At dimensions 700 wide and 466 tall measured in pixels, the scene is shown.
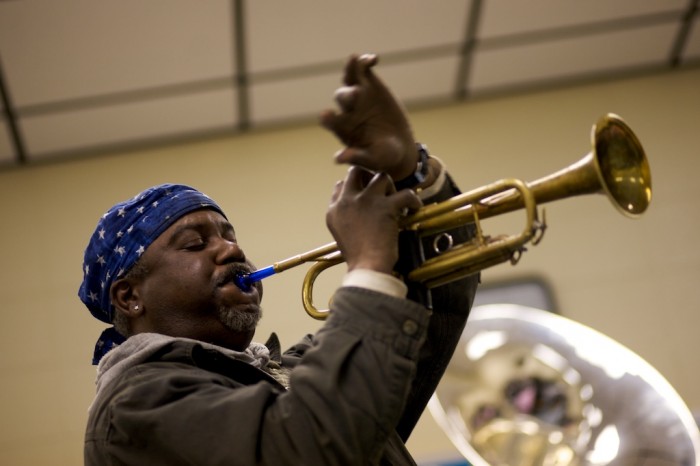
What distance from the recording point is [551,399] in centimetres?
341

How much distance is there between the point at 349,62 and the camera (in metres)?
1.43

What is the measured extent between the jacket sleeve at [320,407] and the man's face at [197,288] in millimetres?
359

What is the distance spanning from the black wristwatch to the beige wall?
2551 mm

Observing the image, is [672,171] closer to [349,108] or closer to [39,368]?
[39,368]

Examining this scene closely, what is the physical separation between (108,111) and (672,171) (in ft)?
8.34

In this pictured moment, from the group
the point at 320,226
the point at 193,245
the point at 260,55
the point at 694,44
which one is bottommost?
the point at 193,245

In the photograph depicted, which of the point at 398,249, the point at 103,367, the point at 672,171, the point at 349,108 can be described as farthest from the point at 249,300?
the point at 672,171

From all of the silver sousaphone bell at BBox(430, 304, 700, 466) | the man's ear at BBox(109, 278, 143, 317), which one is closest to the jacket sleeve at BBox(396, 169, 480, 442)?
the man's ear at BBox(109, 278, 143, 317)

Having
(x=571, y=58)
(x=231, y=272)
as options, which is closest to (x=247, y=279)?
(x=231, y=272)

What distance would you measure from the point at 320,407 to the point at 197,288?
60 cm

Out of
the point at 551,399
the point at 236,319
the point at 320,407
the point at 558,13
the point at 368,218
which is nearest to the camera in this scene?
the point at 320,407

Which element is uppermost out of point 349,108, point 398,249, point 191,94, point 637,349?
point 191,94

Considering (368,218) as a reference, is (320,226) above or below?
above

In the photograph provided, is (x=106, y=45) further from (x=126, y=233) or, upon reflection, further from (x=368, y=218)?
(x=368, y=218)
